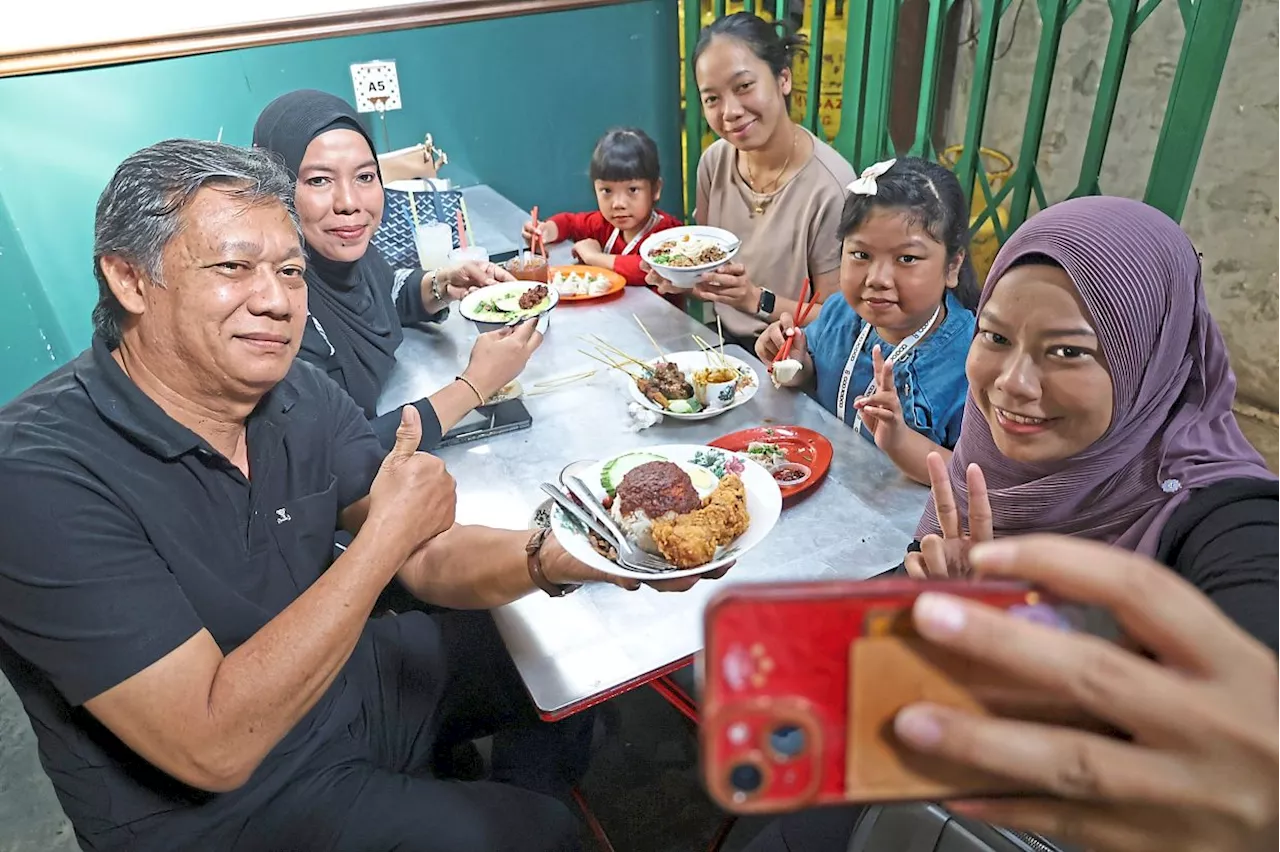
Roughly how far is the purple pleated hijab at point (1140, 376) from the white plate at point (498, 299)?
52.6 inches

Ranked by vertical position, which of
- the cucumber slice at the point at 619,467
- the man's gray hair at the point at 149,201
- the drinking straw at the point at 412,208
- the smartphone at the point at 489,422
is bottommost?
the smartphone at the point at 489,422

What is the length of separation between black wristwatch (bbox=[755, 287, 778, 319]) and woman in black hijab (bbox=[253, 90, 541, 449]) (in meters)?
0.90

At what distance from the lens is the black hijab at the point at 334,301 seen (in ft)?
6.61

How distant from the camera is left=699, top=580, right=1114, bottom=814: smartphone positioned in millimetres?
469

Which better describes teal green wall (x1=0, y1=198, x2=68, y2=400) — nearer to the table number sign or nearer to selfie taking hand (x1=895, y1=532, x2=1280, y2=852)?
the table number sign

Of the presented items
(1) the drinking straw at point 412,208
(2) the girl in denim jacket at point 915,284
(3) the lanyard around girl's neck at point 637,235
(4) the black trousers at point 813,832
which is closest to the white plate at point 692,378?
(2) the girl in denim jacket at point 915,284

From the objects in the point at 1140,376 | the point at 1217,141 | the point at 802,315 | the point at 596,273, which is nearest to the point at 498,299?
the point at 596,273

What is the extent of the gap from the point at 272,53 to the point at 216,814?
3.36 metres

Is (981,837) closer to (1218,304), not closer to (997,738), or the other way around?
(997,738)

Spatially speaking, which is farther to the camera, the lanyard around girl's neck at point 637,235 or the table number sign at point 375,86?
the table number sign at point 375,86

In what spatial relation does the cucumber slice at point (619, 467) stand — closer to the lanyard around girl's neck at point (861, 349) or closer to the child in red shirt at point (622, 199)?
the lanyard around girl's neck at point (861, 349)

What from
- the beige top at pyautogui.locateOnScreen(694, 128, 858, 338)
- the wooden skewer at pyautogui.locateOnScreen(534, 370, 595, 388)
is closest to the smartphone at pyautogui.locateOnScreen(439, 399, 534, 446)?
the wooden skewer at pyautogui.locateOnScreen(534, 370, 595, 388)

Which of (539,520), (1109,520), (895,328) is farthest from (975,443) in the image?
(539,520)

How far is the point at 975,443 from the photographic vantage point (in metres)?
1.43
